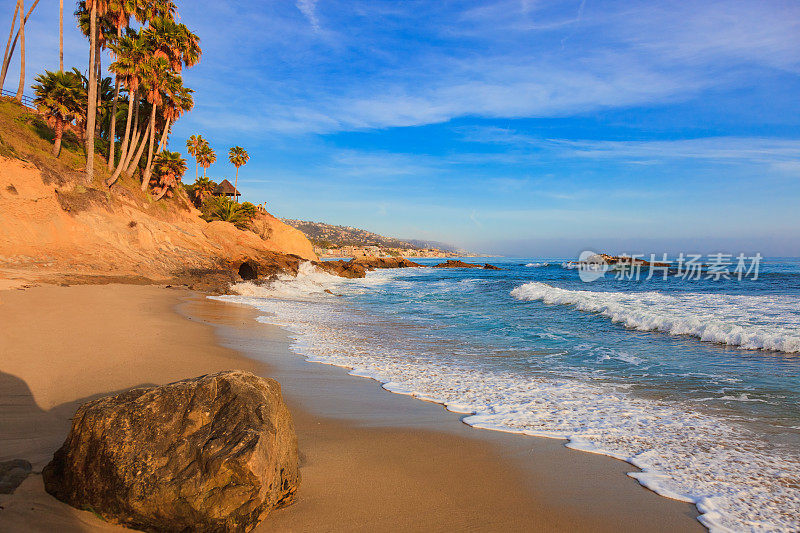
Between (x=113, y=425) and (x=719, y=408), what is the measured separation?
23.1 feet

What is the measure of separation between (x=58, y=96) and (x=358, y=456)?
105 ft

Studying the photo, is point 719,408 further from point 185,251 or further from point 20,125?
point 20,125

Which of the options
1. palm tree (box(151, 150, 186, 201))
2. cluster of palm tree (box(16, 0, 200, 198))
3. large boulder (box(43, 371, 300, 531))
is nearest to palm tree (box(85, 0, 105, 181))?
cluster of palm tree (box(16, 0, 200, 198))

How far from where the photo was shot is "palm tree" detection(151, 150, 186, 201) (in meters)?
31.9

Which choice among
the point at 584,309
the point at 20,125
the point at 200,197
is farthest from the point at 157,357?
the point at 200,197

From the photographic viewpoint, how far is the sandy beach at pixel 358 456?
9.73 feet

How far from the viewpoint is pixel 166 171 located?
1254 inches

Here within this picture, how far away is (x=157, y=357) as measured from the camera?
6914mm

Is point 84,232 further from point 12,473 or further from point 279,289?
point 12,473

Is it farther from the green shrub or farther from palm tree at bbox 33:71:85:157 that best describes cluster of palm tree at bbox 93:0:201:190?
the green shrub

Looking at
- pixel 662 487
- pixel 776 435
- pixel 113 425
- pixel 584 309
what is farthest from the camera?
pixel 584 309

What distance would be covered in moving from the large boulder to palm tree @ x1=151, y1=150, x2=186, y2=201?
3369 cm

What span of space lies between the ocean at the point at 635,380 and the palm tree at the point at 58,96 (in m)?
21.8

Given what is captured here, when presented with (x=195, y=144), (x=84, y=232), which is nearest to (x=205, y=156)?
(x=195, y=144)
